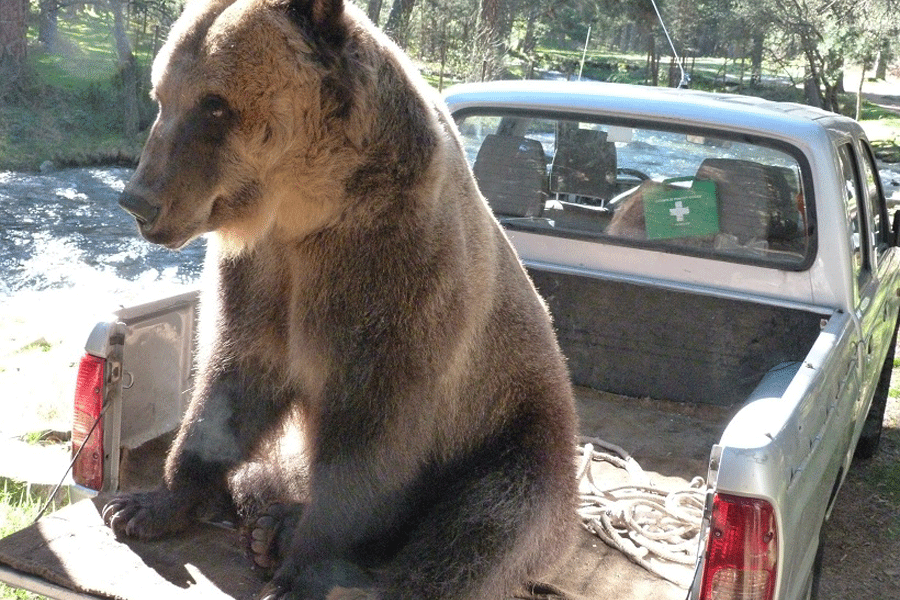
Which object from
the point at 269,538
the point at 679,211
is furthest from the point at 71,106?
the point at 269,538

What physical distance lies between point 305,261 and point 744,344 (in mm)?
2305

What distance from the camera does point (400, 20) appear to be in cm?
1822

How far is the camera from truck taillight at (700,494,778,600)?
2.45 m

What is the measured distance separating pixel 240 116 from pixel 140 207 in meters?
0.39

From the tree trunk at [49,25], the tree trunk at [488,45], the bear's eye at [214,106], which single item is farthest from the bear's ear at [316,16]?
the tree trunk at [49,25]

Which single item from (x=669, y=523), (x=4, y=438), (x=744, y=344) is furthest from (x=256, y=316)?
(x=4, y=438)

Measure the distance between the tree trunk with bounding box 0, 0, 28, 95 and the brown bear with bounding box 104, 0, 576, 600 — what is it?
15.6 meters

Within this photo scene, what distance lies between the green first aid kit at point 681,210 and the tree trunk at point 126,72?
13.0 meters

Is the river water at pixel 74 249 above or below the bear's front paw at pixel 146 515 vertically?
below

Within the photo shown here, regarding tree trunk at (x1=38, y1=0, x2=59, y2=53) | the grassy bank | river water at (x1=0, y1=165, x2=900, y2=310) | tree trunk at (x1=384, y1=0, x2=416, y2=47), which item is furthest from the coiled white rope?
tree trunk at (x1=38, y1=0, x2=59, y2=53)

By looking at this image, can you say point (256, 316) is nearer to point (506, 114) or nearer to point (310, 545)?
point (310, 545)

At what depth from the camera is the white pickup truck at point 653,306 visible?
312 cm

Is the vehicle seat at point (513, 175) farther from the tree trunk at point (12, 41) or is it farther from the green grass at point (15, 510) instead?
the tree trunk at point (12, 41)

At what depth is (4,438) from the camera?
5879mm
